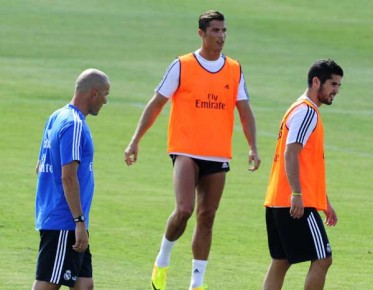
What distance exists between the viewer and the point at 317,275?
36.3 ft

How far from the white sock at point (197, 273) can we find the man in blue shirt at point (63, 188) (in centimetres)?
233

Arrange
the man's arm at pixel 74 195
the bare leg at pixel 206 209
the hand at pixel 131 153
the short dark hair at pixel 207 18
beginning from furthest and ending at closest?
the short dark hair at pixel 207 18
the bare leg at pixel 206 209
the hand at pixel 131 153
the man's arm at pixel 74 195

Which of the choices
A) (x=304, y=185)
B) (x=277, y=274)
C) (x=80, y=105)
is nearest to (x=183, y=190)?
(x=277, y=274)

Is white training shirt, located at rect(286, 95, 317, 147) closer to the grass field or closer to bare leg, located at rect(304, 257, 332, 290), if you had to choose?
bare leg, located at rect(304, 257, 332, 290)

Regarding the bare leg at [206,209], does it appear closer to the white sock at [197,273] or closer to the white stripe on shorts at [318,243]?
the white sock at [197,273]

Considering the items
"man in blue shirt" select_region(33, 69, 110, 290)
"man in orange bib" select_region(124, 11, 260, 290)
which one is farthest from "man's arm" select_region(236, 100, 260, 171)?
"man in blue shirt" select_region(33, 69, 110, 290)

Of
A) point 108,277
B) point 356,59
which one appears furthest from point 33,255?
point 356,59

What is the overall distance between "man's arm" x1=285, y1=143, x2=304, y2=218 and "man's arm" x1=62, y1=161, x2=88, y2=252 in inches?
77.5

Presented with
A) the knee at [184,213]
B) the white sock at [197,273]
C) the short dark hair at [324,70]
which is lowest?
the white sock at [197,273]

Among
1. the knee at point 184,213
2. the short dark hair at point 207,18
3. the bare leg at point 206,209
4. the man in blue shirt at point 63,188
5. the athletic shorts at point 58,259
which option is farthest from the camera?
the short dark hair at point 207,18

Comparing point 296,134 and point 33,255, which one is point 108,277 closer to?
point 33,255

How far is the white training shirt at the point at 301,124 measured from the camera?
11.0 metres

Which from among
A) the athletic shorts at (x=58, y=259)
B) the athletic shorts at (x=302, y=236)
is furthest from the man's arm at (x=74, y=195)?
the athletic shorts at (x=302, y=236)

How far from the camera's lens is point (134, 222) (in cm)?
1745
